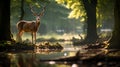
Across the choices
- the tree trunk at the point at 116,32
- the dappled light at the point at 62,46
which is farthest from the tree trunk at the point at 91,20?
the tree trunk at the point at 116,32

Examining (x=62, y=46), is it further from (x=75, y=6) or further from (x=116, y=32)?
(x=75, y=6)

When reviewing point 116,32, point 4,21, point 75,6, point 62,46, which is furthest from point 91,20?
point 116,32

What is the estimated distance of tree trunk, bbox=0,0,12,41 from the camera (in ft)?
93.4

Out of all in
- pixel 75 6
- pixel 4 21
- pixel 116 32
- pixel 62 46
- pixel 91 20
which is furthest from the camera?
pixel 75 6

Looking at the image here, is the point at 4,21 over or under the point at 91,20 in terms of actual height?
over

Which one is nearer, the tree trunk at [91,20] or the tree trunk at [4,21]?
the tree trunk at [4,21]

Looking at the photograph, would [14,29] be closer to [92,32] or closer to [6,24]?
[92,32]

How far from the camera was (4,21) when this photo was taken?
29031 mm

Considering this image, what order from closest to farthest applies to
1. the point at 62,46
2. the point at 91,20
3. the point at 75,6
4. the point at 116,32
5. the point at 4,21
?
the point at 116,32
the point at 4,21
the point at 62,46
the point at 91,20
the point at 75,6

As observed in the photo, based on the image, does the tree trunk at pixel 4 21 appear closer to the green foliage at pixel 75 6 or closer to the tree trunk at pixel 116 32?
the tree trunk at pixel 116 32

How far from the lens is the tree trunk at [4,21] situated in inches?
1121

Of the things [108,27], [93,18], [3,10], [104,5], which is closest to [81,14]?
[104,5]

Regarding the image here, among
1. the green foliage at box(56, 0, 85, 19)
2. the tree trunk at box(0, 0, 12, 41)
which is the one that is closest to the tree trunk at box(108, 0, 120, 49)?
the tree trunk at box(0, 0, 12, 41)

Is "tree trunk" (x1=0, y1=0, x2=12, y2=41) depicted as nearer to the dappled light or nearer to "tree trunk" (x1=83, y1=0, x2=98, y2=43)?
the dappled light
